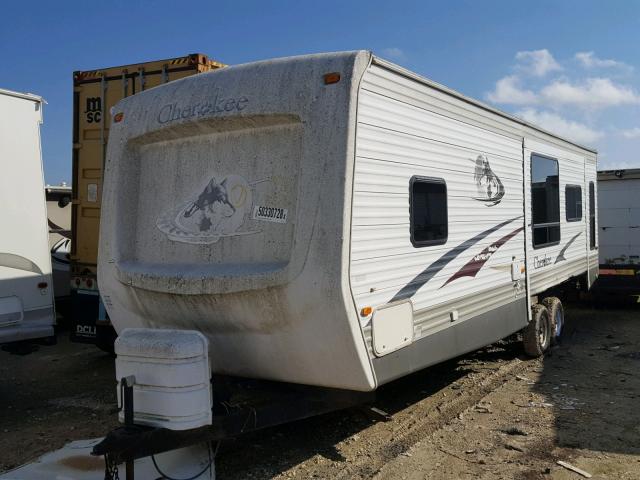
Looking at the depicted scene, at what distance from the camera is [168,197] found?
4.65 metres

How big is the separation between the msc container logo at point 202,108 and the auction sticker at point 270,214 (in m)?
0.69

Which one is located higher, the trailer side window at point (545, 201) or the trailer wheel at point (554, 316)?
the trailer side window at point (545, 201)

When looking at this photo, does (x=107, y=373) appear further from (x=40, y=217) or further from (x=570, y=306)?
(x=570, y=306)

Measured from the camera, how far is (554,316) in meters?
8.34

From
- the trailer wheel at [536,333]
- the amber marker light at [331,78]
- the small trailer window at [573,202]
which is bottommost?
the trailer wheel at [536,333]

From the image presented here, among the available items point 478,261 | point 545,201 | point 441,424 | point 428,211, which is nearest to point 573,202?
point 545,201

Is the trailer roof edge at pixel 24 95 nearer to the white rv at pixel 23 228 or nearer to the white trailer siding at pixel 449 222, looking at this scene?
the white rv at pixel 23 228

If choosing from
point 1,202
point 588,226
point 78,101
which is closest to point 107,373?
point 1,202

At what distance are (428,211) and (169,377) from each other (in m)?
2.30

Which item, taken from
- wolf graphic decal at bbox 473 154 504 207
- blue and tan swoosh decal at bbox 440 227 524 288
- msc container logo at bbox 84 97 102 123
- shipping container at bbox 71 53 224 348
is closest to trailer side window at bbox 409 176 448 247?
blue and tan swoosh decal at bbox 440 227 524 288

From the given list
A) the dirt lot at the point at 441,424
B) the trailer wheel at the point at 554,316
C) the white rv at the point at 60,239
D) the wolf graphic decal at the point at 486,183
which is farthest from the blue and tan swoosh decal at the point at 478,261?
the white rv at the point at 60,239

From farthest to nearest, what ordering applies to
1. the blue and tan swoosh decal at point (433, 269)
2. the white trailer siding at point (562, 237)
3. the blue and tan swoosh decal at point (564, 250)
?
the blue and tan swoosh decal at point (564, 250), the white trailer siding at point (562, 237), the blue and tan swoosh decal at point (433, 269)

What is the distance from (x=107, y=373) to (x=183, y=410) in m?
4.43

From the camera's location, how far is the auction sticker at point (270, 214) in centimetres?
403
